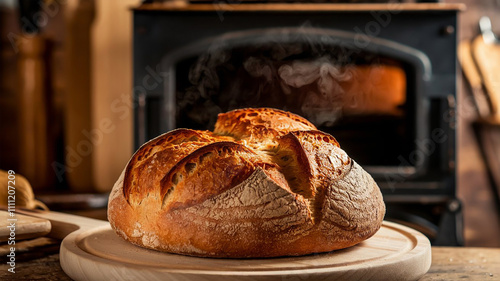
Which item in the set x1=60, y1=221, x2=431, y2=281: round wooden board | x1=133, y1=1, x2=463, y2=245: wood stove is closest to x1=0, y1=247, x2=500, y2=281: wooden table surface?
x1=60, y1=221, x2=431, y2=281: round wooden board

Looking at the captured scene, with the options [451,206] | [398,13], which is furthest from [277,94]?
[451,206]

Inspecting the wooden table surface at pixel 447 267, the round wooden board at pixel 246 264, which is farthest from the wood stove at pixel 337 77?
the round wooden board at pixel 246 264

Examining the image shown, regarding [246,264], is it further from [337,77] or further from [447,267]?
[337,77]

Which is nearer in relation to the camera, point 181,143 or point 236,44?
point 181,143

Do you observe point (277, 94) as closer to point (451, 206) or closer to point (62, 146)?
point (451, 206)

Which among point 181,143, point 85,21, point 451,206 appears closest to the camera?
point 181,143

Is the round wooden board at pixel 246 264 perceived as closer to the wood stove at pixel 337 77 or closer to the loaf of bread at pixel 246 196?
the loaf of bread at pixel 246 196

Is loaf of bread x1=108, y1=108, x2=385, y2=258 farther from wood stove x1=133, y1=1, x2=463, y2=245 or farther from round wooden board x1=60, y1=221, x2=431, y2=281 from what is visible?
wood stove x1=133, y1=1, x2=463, y2=245
